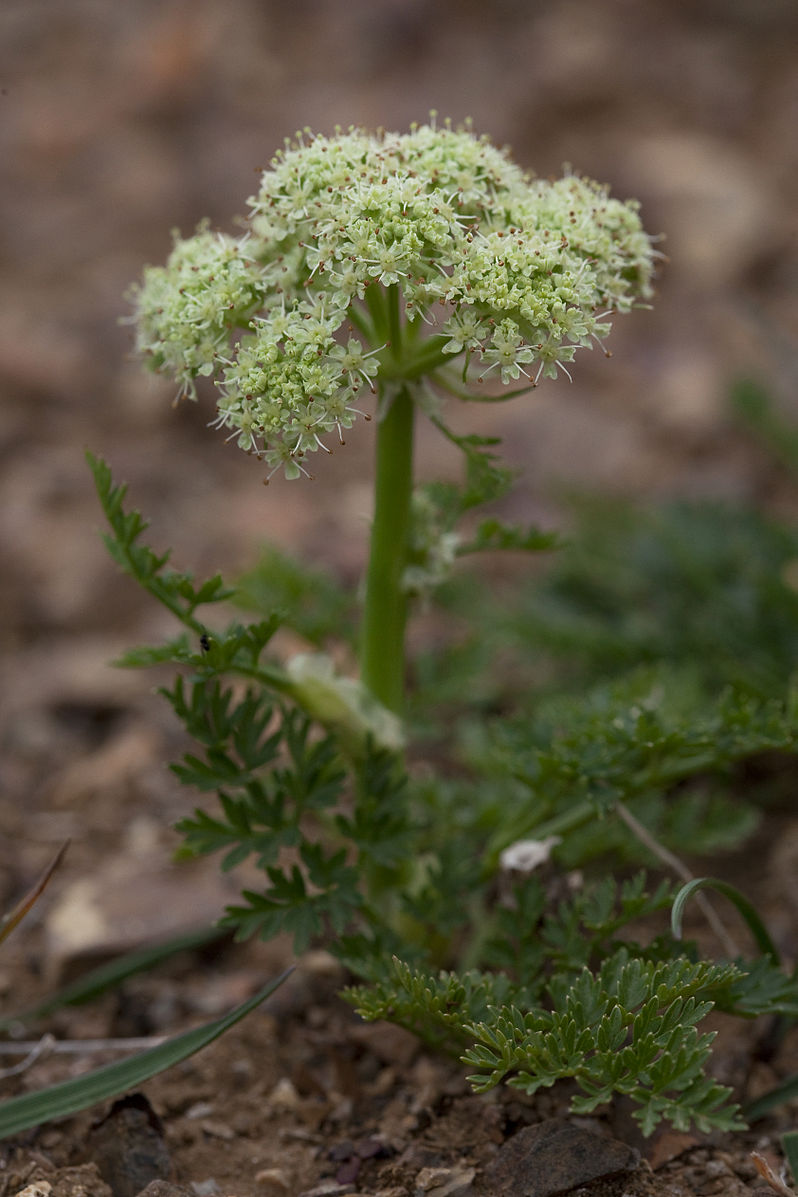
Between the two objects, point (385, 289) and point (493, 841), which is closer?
point (385, 289)

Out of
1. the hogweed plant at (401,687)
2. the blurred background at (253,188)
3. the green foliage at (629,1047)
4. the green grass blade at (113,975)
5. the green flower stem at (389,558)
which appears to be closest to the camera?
the green foliage at (629,1047)

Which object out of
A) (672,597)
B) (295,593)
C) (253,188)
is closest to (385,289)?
(295,593)

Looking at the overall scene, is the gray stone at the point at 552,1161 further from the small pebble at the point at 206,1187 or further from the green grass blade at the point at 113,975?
the green grass blade at the point at 113,975

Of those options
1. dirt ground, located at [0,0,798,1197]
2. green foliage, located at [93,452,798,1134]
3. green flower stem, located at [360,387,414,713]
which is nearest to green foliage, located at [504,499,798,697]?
green foliage, located at [93,452,798,1134]

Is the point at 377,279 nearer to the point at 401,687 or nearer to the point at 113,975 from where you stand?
the point at 401,687

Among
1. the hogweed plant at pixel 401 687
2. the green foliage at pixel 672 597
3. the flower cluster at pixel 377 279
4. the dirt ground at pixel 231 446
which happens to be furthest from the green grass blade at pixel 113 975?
the green foliage at pixel 672 597

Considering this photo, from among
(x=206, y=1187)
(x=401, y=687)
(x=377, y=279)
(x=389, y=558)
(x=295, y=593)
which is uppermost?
(x=295, y=593)

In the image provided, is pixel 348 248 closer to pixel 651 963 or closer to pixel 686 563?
pixel 651 963

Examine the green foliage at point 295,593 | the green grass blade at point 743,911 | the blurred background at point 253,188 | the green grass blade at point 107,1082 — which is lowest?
the green grass blade at point 743,911

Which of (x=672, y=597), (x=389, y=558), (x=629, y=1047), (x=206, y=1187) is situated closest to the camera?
(x=629, y=1047)
